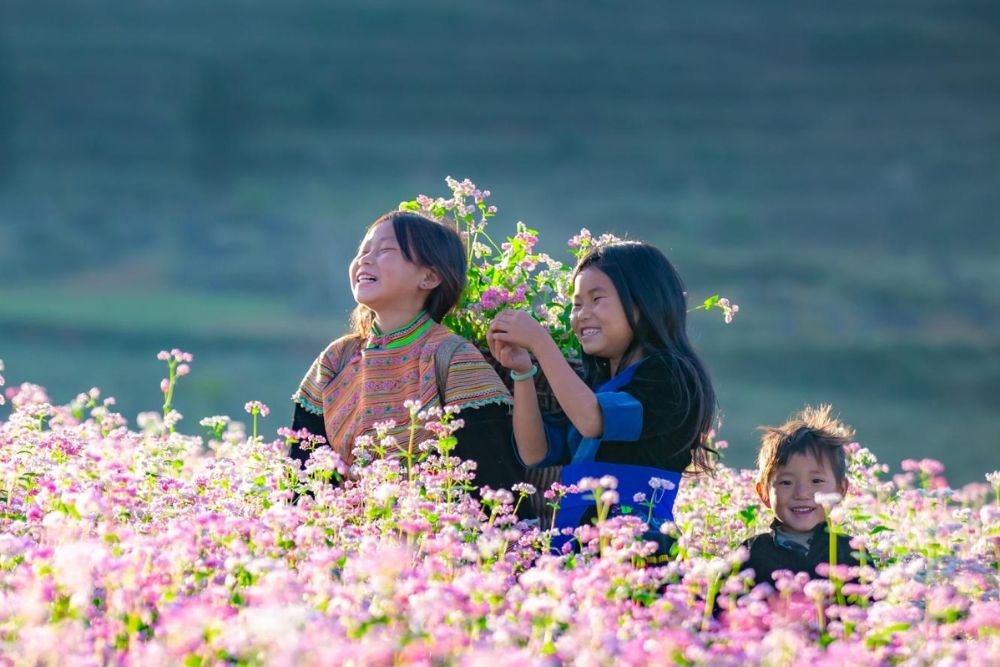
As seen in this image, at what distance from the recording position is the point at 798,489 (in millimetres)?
4469

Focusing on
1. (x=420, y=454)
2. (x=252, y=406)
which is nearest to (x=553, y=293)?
(x=420, y=454)

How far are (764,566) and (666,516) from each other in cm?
40

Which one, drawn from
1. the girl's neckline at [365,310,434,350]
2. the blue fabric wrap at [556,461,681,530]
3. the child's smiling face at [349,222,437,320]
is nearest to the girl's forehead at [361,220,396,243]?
the child's smiling face at [349,222,437,320]

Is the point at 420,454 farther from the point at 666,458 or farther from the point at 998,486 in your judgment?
the point at 998,486

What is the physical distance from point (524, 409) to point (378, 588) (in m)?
2.04

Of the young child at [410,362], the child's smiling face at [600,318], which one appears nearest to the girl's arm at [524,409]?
the young child at [410,362]

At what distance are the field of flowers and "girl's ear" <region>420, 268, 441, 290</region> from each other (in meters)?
0.99

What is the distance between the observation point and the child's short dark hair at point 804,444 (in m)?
4.50

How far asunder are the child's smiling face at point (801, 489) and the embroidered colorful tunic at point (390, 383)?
1059mm

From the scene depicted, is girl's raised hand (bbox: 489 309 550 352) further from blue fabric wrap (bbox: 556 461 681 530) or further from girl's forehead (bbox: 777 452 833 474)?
girl's forehead (bbox: 777 452 833 474)

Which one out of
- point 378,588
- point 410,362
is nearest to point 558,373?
point 410,362

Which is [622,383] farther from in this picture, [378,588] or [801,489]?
[378,588]

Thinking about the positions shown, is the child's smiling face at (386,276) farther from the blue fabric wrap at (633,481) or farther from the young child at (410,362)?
the blue fabric wrap at (633,481)

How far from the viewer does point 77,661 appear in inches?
90.6
